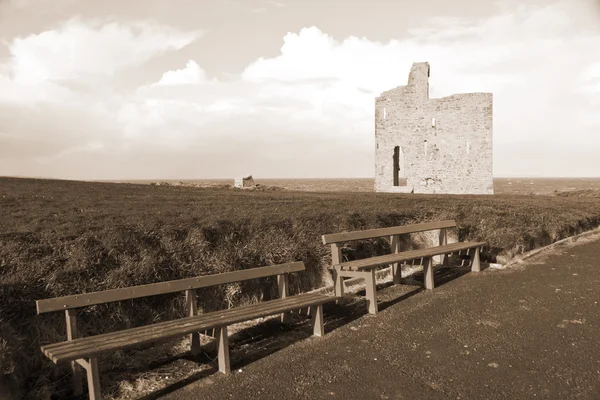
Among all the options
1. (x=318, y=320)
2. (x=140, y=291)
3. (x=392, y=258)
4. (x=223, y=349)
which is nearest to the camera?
(x=223, y=349)

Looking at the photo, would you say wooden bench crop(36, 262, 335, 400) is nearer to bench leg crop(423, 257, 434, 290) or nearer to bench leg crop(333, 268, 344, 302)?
bench leg crop(333, 268, 344, 302)

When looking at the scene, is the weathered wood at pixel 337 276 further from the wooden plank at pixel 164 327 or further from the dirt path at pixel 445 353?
the wooden plank at pixel 164 327

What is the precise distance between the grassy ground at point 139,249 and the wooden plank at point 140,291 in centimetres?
55

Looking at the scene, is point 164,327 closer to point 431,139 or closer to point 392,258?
point 392,258

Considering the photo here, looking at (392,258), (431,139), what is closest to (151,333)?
(392,258)

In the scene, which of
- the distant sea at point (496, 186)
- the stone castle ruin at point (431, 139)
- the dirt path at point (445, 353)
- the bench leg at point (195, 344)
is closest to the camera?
the dirt path at point (445, 353)

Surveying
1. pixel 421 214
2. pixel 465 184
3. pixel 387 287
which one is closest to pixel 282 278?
pixel 387 287

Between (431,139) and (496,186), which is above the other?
(431,139)

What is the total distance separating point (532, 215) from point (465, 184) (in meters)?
14.4

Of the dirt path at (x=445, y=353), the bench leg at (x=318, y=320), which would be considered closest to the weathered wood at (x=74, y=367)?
the dirt path at (x=445, y=353)

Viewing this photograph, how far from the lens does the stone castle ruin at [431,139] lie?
25.8 meters

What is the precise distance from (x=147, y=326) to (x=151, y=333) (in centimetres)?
27

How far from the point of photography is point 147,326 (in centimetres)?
415

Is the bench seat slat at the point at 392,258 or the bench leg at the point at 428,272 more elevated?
the bench seat slat at the point at 392,258
